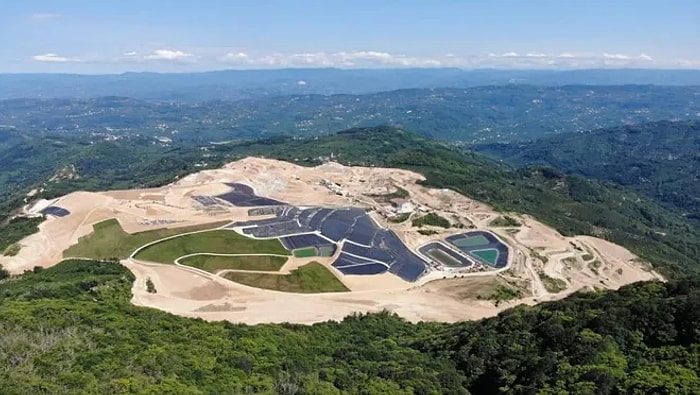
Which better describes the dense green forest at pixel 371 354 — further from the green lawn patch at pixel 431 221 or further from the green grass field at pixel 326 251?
the green lawn patch at pixel 431 221

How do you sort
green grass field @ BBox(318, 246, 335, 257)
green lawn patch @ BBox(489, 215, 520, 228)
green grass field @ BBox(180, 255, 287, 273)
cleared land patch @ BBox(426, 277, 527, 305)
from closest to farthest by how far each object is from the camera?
cleared land patch @ BBox(426, 277, 527, 305)
green grass field @ BBox(180, 255, 287, 273)
green grass field @ BBox(318, 246, 335, 257)
green lawn patch @ BBox(489, 215, 520, 228)

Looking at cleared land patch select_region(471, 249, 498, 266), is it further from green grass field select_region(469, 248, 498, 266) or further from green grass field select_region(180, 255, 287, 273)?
green grass field select_region(180, 255, 287, 273)

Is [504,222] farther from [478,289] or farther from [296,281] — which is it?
[296,281]

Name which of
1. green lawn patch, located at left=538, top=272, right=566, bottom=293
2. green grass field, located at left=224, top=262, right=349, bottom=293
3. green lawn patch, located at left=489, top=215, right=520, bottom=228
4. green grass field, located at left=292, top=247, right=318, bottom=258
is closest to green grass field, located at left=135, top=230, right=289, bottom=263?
green grass field, located at left=292, top=247, right=318, bottom=258

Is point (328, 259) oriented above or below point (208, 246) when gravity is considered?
below

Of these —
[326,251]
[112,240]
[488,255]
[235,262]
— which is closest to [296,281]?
[235,262]
